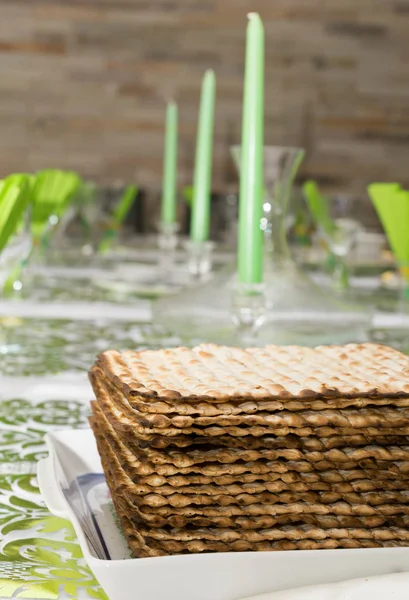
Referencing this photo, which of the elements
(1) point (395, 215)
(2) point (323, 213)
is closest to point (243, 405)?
(1) point (395, 215)

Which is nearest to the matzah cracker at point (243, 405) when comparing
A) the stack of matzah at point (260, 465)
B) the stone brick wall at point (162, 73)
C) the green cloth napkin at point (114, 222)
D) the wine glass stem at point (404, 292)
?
the stack of matzah at point (260, 465)

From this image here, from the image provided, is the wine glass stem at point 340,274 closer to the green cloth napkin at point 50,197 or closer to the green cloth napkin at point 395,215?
the green cloth napkin at point 395,215

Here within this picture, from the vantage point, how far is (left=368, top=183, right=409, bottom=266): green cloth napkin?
4.91 feet

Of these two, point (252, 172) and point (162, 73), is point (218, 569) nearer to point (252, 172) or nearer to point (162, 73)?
point (252, 172)

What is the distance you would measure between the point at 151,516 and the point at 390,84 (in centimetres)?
467

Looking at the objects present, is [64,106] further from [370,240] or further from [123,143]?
[370,240]

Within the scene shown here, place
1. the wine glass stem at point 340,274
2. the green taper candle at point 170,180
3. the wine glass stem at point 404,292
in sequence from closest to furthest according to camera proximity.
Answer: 1. the wine glass stem at point 404,292
2. the green taper candle at point 170,180
3. the wine glass stem at point 340,274

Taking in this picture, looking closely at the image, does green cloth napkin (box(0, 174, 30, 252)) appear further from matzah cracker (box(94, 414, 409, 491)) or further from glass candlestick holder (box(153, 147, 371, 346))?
matzah cracker (box(94, 414, 409, 491))

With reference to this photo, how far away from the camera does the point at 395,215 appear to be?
155 cm

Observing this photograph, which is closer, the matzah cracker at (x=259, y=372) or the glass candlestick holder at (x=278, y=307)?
the matzah cracker at (x=259, y=372)

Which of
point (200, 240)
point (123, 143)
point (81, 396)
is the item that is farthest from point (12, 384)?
point (123, 143)

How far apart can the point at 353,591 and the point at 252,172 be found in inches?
19.3

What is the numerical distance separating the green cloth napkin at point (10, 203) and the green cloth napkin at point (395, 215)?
68cm

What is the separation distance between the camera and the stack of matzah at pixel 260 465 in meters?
0.38
